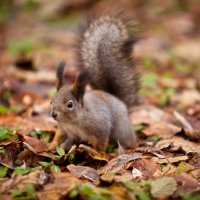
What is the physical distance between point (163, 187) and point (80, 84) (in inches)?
50.4

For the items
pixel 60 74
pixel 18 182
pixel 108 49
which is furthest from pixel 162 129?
pixel 18 182

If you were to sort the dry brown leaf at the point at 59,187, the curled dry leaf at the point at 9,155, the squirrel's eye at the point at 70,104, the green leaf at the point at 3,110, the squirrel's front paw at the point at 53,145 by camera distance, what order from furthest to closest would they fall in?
the green leaf at the point at 3,110, the squirrel's front paw at the point at 53,145, the squirrel's eye at the point at 70,104, the curled dry leaf at the point at 9,155, the dry brown leaf at the point at 59,187

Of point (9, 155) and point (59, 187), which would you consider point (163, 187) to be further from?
point (9, 155)

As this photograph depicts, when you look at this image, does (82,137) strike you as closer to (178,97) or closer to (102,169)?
(102,169)

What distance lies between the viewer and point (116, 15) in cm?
493

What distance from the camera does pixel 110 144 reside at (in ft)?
15.3

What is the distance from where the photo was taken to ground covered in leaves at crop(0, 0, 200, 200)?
322 cm

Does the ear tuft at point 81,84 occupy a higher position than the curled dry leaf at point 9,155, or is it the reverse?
the ear tuft at point 81,84

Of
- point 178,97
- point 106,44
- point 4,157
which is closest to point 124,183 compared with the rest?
point 4,157

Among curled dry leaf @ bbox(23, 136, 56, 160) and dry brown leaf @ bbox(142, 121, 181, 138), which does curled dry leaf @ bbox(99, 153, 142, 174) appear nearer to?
curled dry leaf @ bbox(23, 136, 56, 160)

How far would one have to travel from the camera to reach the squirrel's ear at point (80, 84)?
3.94 m

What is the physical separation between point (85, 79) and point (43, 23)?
8963mm

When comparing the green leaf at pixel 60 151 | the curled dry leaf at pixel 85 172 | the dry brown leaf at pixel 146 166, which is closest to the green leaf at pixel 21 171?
the curled dry leaf at pixel 85 172

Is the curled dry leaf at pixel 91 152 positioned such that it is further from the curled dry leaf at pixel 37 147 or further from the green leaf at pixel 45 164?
the green leaf at pixel 45 164
